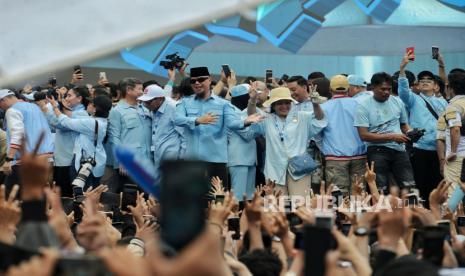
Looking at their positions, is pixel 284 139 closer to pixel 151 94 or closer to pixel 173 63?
pixel 151 94

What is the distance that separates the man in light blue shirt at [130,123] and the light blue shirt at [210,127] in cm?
78

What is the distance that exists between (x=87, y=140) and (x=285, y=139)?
2.20m

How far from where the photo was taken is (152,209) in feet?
26.9

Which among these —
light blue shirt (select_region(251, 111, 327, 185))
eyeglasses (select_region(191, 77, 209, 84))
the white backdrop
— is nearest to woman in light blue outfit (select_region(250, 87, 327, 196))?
light blue shirt (select_region(251, 111, 327, 185))

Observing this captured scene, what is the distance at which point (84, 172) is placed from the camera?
12156 mm

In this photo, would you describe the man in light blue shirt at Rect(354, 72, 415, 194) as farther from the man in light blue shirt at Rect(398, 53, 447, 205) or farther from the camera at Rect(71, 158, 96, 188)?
the camera at Rect(71, 158, 96, 188)

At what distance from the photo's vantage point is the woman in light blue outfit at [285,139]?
462 inches

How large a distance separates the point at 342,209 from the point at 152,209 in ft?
4.33

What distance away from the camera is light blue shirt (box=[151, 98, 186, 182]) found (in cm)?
1221

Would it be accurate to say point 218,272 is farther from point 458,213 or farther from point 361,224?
point 458,213

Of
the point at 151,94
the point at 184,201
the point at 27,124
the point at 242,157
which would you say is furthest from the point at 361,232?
the point at 151,94

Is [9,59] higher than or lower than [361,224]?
higher

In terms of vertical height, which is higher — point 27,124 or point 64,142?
point 27,124

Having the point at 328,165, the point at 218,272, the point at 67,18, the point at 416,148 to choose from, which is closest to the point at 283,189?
the point at 328,165
